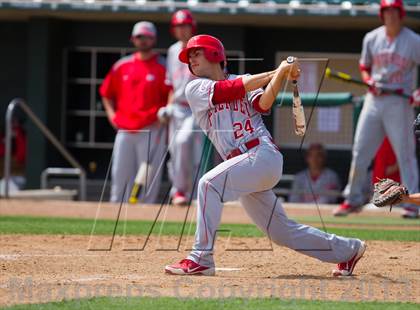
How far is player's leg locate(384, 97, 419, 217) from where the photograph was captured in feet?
38.4

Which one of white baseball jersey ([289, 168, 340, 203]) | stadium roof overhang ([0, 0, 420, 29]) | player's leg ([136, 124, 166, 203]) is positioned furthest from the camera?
stadium roof overhang ([0, 0, 420, 29])

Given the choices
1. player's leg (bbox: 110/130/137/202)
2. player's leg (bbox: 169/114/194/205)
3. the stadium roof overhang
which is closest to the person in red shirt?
player's leg (bbox: 110/130/137/202)

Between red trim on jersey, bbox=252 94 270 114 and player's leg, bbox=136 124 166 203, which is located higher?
red trim on jersey, bbox=252 94 270 114

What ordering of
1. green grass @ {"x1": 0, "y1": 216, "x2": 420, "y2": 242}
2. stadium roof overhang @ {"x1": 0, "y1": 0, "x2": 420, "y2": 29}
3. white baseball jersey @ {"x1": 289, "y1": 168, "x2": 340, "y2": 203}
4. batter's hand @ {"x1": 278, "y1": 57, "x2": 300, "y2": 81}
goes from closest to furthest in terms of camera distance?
batter's hand @ {"x1": 278, "y1": 57, "x2": 300, "y2": 81}
green grass @ {"x1": 0, "y1": 216, "x2": 420, "y2": 242}
white baseball jersey @ {"x1": 289, "y1": 168, "x2": 340, "y2": 203}
stadium roof overhang @ {"x1": 0, "y1": 0, "x2": 420, "y2": 29}

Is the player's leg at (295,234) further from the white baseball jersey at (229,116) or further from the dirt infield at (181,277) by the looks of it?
the white baseball jersey at (229,116)

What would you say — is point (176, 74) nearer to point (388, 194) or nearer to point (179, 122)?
point (179, 122)

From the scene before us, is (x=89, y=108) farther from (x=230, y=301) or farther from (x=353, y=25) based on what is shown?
(x=230, y=301)

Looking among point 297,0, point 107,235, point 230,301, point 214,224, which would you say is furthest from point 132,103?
point 230,301

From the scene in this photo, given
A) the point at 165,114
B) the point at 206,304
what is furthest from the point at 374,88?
the point at 206,304

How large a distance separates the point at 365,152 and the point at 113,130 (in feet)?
20.5

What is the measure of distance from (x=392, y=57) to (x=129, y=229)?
356 centimetres

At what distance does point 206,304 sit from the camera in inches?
224

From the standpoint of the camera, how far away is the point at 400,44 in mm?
11672

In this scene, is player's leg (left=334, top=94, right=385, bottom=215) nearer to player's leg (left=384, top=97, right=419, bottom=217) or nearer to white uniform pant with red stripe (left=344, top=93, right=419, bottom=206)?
white uniform pant with red stripe (left=344, top=93, right=419, bottom=206)
